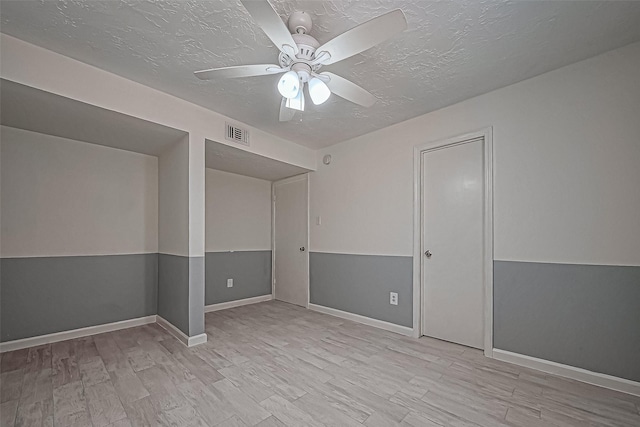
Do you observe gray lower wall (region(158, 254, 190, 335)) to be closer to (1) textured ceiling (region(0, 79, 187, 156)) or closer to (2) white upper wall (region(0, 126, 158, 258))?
(2) white upper wall (region(0, 126, 158, 258))

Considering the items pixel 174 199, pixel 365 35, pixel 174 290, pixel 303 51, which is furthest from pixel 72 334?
pixel 365 35

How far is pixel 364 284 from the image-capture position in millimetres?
3436

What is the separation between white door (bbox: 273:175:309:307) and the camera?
4.25 m

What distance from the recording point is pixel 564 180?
2133 mm

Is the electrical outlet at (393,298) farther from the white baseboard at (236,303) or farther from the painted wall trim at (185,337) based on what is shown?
the white baseboard at (236,303)

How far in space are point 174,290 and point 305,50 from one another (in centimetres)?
281

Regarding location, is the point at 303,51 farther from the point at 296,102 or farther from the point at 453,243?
the point at 453,243

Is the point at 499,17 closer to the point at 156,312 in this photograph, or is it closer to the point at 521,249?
the point at 521,249

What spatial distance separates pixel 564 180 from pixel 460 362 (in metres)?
1.71

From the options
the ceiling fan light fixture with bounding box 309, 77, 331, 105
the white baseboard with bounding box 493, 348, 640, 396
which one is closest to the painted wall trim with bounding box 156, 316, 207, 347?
the ceiling fan light fixture with bounding box 309, 77, 331, 105

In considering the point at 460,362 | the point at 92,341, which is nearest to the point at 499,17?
the point at 460,362

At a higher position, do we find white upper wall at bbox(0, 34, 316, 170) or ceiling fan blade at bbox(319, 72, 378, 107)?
white upper wall at bbox(0, 34, 316, 170)

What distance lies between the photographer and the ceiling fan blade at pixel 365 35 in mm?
1231

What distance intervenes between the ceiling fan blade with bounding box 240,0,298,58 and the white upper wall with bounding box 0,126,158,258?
2862 millimetres
